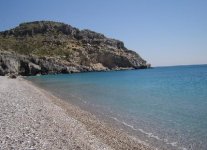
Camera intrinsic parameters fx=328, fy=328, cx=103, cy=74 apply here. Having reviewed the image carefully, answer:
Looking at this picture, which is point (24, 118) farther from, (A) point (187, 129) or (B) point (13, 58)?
(B) point (13, 58)

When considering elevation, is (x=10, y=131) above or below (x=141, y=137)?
above

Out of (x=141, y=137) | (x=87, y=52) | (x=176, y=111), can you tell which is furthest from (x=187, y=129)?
(x=87, y=52)

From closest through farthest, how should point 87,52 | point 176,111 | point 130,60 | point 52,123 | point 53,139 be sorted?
point 53,139 → point 52,123 → point 176,111 → point 87,52 → point 130,60

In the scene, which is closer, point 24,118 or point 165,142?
point 165,142

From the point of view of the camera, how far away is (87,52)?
17138 cm

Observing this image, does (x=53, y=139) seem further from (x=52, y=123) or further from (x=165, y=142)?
(x=165, y=142)

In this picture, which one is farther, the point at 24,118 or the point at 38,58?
the point at 38,58

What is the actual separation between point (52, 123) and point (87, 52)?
503 ft

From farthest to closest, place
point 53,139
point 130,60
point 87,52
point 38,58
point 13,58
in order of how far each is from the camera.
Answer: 1. point 130,60
2. point 87,52
3. point 38,58
4. point 13,58
5. point 53,139

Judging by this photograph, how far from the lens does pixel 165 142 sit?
17984 mm

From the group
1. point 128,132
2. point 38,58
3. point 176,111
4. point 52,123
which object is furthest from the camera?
point 38,58

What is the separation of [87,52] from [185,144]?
509 ft

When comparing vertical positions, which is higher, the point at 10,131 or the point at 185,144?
the point at 10,131

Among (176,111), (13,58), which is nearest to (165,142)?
(176,111)
